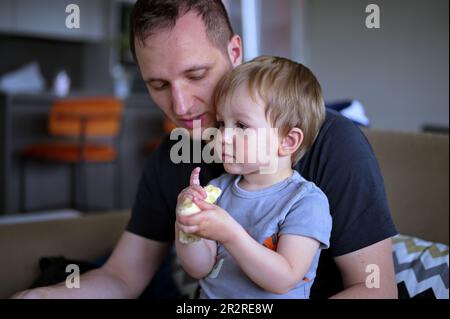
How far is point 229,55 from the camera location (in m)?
1.08

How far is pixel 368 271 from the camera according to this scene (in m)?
0.89

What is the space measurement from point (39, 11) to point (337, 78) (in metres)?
2.67

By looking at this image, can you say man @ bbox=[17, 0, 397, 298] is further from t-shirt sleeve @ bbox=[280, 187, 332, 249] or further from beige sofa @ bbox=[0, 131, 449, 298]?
beige sofa @ bbox=[0, 131, 449, 298]

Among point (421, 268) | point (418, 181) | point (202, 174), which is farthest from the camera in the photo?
point (418, 181)

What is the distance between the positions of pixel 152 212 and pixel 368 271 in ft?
1.60

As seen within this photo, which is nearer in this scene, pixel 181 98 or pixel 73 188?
pixel 181 98

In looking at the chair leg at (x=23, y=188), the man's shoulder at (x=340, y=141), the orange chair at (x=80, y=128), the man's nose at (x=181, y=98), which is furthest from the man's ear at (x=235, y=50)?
the chair leg at (x=23, y=188)

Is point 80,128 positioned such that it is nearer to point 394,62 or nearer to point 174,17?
point 394,62

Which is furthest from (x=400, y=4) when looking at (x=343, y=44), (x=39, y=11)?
(x=39, y=11)

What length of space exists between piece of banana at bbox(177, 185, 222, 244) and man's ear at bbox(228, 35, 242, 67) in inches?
15.2

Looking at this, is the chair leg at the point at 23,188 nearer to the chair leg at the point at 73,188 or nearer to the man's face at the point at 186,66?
the chair leg at the point at 73,188

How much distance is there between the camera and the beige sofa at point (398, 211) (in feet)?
4.40

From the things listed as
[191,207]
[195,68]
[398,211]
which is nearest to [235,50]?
[195,68]

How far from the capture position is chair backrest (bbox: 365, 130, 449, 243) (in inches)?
53.2
